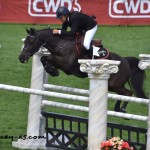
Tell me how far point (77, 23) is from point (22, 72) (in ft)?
21.4

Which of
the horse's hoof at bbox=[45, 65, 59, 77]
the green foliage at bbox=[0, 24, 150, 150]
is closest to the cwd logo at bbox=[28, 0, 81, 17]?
the green foliage at bbox=[0, 24, 150, 150]

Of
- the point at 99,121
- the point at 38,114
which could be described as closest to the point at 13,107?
the point at 38,114

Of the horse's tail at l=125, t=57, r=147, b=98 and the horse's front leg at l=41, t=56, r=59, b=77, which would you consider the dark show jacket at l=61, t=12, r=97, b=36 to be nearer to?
the horse's front leg at l=41, t=56, r=59, b=77

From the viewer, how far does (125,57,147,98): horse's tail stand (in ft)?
43.5

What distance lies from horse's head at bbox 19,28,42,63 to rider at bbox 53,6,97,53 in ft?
1.37

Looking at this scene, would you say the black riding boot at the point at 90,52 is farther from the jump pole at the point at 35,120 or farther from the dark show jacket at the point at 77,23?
the jump pole at the point at 35,120

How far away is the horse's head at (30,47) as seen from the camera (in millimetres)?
12031

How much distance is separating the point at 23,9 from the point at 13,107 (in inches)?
456

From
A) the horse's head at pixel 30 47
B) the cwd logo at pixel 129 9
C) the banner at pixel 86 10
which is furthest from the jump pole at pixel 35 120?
the cwd logo at pixel 129 9

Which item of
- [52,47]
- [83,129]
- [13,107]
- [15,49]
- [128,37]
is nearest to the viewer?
[52,47]

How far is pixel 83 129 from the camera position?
43.9ft

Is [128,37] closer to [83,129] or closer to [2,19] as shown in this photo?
[2,19]

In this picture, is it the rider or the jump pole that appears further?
the rider

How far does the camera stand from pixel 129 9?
25.2 metres
